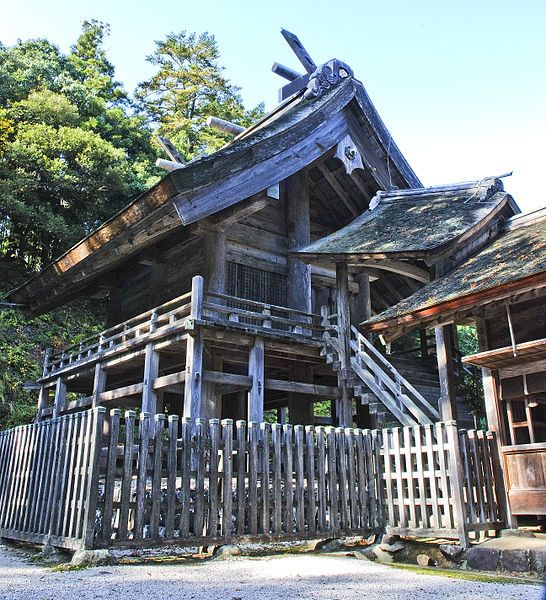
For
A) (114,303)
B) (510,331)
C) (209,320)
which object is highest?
(114,303)

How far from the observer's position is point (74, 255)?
14750 mm

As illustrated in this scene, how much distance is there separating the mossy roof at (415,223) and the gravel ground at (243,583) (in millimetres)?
6626

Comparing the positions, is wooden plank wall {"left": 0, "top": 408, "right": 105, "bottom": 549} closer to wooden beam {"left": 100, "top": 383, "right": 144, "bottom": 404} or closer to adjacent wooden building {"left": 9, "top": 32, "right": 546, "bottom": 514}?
adjacent wooden building {"left": 9, "top": 32, "right": 546, "bottom": 514}

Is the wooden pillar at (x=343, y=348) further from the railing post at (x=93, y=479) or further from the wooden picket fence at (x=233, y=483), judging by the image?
the railing post at (x=93, y=479)

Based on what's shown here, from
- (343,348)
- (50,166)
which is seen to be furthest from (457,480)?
(50,166)

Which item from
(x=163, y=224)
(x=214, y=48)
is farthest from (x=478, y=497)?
(x=214, y=48)

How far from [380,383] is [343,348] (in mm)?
1526

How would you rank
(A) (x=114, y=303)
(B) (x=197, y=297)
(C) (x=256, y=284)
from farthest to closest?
(A) (x=114, y=303)
(C) (x=256, y=284)
(B) (x=197, y=297)

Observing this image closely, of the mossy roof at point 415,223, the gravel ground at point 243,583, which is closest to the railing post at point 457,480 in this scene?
the gravel ground at point 243,583

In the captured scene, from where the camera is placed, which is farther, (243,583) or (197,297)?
(197,297)

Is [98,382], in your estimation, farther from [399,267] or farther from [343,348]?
[399,267]

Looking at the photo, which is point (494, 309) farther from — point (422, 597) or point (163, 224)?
point (163, 224)

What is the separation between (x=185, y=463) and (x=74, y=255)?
9.18 metres

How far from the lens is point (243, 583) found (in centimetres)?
530
